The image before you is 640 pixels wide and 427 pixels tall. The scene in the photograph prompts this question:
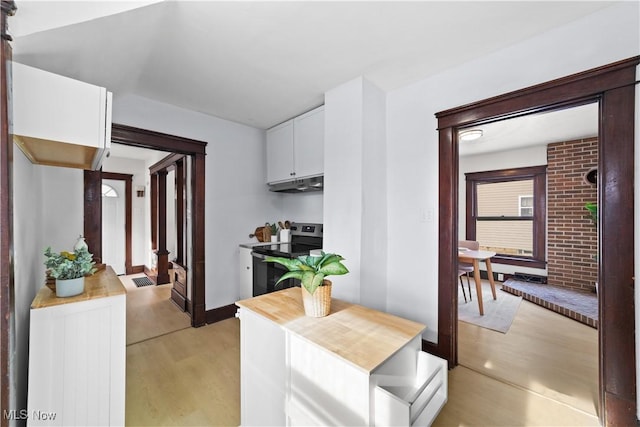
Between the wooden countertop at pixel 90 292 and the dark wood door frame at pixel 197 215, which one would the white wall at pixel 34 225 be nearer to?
the wooden countertop at pixel 90 292

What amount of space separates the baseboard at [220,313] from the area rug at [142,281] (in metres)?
2.28

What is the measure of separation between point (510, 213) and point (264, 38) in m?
5.02

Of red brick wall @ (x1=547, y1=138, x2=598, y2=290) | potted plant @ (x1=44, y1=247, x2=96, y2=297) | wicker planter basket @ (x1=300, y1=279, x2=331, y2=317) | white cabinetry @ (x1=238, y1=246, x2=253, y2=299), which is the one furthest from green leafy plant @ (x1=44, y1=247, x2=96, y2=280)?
red brick wall @ (x1=547, y1=138, x2=598, y2=290)

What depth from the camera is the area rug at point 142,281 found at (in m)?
4.51

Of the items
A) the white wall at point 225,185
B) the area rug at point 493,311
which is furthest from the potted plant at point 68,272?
the area rug at point 493,311

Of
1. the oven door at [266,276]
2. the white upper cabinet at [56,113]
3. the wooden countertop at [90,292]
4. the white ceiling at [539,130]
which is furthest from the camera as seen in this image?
the white ceiling at [539,130]

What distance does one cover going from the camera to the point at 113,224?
5.08m

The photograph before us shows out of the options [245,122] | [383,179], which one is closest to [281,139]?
[245,122]

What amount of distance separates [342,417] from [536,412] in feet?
5.15

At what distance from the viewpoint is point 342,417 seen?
2.99ft

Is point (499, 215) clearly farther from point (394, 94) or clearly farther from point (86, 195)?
point (86, 195)

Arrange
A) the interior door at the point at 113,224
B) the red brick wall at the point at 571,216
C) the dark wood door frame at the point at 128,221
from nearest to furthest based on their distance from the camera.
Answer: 1. the red brick wall at the point at 571,216
2. the interior door at the point at 113,224
3. the dark wood door frame at the point at 128,221

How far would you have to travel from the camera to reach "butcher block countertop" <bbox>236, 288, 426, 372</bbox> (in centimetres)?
92

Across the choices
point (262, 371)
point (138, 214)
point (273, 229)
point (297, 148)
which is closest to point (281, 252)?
point (273, 229)
